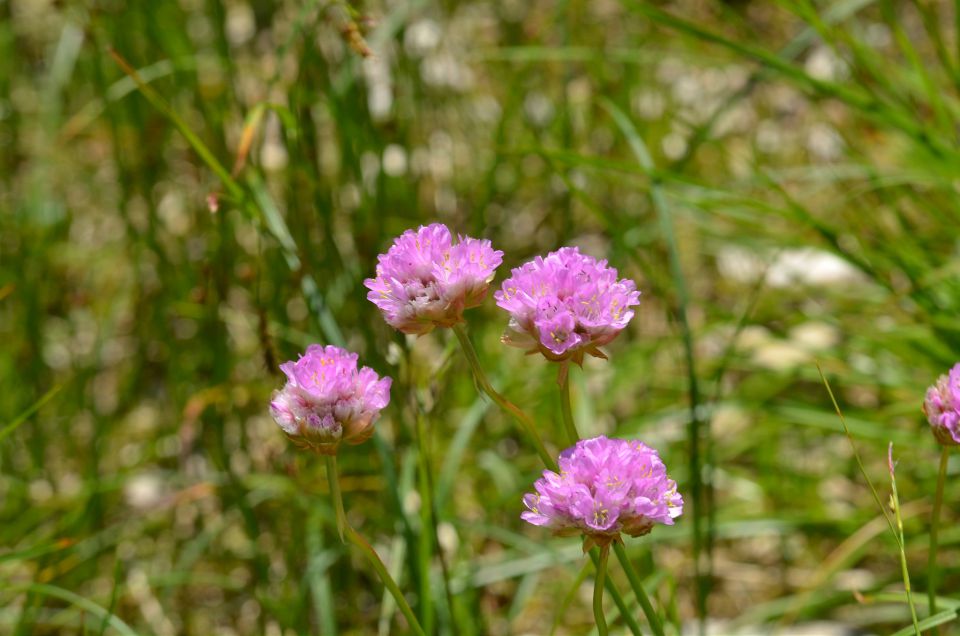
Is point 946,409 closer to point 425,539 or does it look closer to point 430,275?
point 430,275

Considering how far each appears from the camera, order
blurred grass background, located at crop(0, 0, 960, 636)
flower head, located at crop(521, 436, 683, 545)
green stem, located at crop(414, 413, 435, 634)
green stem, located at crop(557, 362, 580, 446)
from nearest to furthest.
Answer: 1. flower head, located at crop(521, 436, 683, 545)
2. green stem, located at crop(557, 362, 580, 446)
3. green stem, located at crop(414, 413, 435, 634)
4. blurred grass background, located at crop(0, 0, 960, 636)

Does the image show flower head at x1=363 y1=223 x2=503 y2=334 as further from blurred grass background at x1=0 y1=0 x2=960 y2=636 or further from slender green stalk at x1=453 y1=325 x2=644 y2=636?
blurred grass background at x1=0 y1=0 x2=960 y2=636

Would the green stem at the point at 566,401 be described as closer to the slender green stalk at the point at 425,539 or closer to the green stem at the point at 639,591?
the green stem at the point at 639,591

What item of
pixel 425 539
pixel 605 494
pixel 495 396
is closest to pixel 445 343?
pixel 425 539

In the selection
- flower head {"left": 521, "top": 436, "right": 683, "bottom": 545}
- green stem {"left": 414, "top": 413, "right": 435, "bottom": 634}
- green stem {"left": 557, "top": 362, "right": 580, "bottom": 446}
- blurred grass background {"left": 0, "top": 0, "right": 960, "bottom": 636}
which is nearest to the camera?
flower head {"left": 521, "top": 436, "right": 683, "bottom": 545}

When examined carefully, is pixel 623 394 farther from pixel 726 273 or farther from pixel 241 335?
pixel 241 335

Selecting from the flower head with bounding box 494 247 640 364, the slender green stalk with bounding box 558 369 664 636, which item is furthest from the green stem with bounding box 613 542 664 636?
the flower head with bounding box 494 247 640 364

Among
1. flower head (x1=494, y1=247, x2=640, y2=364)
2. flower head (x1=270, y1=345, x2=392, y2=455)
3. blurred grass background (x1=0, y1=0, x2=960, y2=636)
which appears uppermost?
flower head (x1=494, y1=247, x2=640, y2=364)
